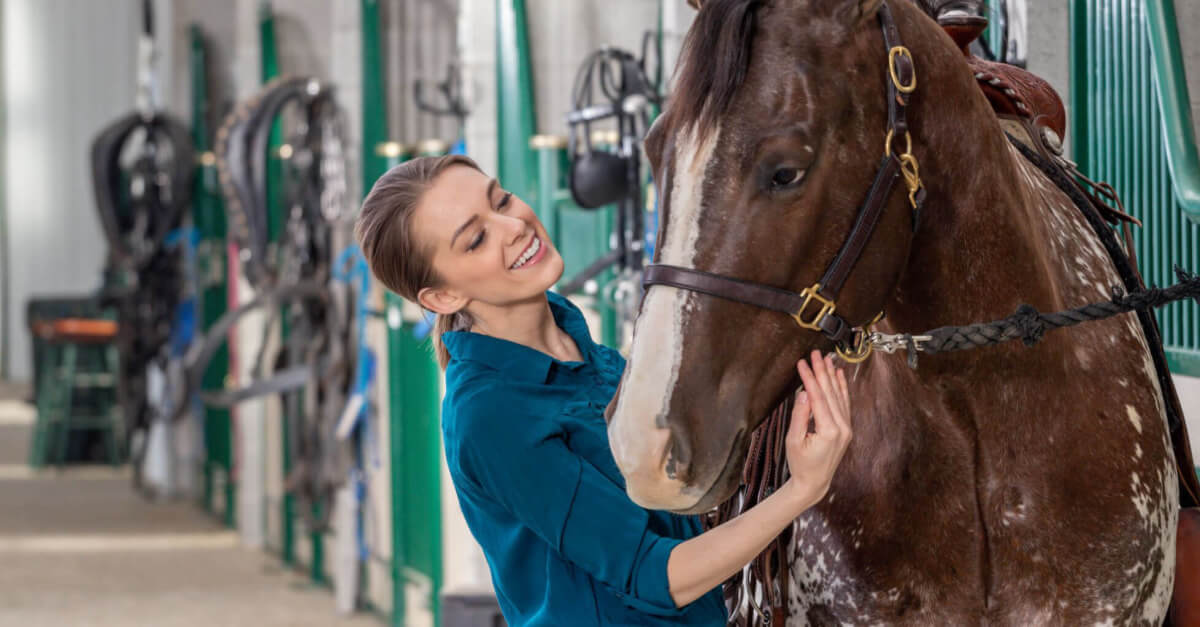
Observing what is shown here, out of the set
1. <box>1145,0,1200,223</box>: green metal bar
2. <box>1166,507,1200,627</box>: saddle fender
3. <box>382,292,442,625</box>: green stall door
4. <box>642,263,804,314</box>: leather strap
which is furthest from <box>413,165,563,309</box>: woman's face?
<box>382,292,442,625</box>: green stall door

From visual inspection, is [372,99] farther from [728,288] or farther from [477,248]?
[728,288]

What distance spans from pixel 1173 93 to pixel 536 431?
3.33 ft

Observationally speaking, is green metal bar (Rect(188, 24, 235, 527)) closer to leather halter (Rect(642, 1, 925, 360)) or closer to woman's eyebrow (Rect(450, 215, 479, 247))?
woman's eyebrow (Rect(450, 215, 479, 247))

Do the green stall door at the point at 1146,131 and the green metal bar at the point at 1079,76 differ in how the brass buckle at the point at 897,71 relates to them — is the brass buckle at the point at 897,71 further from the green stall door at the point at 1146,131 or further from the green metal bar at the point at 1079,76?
the green metal bar at the point at 1079,76

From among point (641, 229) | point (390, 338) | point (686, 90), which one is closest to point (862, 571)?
point (686, 90)

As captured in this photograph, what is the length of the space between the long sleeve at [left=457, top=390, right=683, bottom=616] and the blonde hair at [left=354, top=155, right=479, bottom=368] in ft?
0.67

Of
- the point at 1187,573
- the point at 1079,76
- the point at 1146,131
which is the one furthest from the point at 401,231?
the point at 1079,76

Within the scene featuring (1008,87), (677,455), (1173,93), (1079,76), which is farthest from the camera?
(1079,76)

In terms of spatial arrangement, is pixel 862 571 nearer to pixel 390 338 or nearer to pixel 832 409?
pixel 832 409

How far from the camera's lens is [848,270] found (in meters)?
1.29

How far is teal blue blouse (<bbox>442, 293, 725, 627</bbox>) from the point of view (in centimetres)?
137

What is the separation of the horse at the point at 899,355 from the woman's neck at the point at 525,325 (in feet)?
0.85

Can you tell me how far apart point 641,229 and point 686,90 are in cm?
201

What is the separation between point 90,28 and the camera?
14828 millimetres
